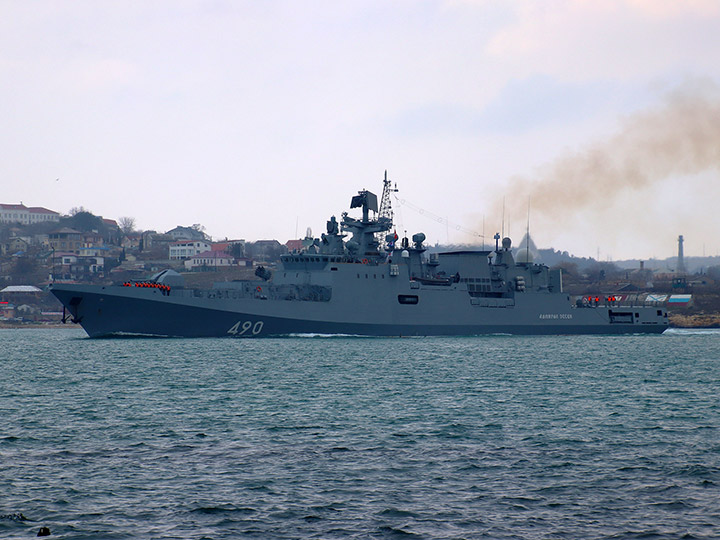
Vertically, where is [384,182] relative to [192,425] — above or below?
above

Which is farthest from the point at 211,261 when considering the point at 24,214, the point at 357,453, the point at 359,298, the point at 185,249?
the point at 357,453

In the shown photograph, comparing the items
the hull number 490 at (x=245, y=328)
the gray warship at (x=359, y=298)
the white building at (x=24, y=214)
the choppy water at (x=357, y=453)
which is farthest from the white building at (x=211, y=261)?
the choppy water at (x=357, y=453)

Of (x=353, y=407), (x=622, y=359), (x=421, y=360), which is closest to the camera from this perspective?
(x=353, y=407)

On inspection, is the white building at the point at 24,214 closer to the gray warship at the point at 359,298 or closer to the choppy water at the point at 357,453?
the gray warship at the point at 359,298

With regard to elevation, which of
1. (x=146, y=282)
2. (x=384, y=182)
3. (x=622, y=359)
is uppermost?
(x=384, y=182)

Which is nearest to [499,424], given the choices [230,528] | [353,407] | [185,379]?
[353,407]

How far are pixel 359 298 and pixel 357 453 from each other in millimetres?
32950

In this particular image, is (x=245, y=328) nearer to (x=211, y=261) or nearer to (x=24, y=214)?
(x=211, y=261)

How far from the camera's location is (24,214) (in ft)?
602

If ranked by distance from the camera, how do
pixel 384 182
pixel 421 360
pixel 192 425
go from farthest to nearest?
1. pixel 384 182
2. pixel 421 360
3. pixel 192 425

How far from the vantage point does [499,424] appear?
18.7 metres

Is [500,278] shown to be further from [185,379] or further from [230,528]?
[230,528]

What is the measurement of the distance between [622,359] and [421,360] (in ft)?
38.1

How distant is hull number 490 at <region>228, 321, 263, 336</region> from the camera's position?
1778 inches
